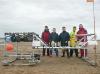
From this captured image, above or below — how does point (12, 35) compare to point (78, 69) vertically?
above

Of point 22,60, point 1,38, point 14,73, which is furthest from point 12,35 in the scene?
point 14,73

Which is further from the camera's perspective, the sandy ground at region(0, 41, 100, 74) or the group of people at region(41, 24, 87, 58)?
the group of people at region(41, 24, 87, 58)

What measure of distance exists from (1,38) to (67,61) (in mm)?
3126

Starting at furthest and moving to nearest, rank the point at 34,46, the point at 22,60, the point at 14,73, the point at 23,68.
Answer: the point at 22,60
the point at 34,46
the point at 23,68
the point at 14,73

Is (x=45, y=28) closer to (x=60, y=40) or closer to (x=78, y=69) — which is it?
(x=60, y=40)

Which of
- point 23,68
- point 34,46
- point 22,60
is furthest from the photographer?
point 22,60

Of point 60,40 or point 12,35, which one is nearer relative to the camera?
point 12,35

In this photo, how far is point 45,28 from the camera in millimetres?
19391

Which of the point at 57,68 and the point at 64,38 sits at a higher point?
the point at 64,38

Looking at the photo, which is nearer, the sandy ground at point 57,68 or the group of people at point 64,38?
the sandy ground at point 57,68

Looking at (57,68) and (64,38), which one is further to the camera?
(64,38)

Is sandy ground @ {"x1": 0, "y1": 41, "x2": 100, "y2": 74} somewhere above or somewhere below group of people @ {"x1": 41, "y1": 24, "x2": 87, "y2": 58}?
below

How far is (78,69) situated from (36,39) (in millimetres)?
2830

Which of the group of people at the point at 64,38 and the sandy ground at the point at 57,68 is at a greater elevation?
the group of people at the point at 64,38
